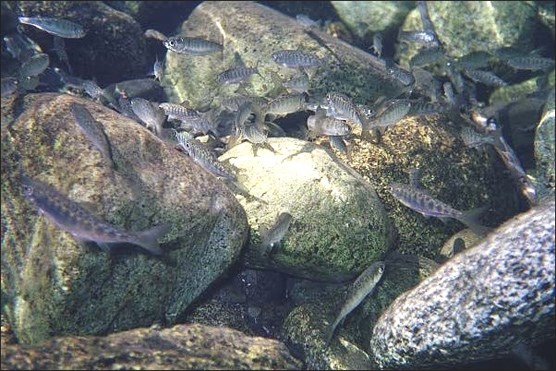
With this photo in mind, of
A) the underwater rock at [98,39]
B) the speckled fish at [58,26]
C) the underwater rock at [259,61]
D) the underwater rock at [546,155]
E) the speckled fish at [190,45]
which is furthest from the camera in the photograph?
the underwater rock at [98,39]

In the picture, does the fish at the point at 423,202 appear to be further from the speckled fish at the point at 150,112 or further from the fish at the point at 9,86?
the fish at the point at 9,86

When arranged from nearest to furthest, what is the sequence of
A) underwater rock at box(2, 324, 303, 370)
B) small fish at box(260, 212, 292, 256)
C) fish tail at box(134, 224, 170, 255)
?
underwater rock at box(2, 324, 303, 370), fish tail at box(134, 224, 170, 255), small fish at box(260, 212, 292, 256)

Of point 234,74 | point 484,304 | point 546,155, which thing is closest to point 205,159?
point 234,74

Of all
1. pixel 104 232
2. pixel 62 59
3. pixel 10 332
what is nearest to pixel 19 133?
pixel 104 232

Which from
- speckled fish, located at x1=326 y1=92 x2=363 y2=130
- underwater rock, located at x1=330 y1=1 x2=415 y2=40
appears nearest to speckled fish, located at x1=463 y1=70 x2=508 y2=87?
underwater rock, located at x1=330 y1=1 x2=415 y2=40

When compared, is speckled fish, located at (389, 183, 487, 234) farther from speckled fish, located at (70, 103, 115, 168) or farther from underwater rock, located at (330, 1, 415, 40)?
underwater rock, located at (330, 1, 415, 40)

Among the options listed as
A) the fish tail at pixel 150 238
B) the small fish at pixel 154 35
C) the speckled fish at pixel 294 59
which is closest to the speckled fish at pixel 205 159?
the fish tail at pixel 150 238

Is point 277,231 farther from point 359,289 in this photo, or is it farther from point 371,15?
point 371,15
